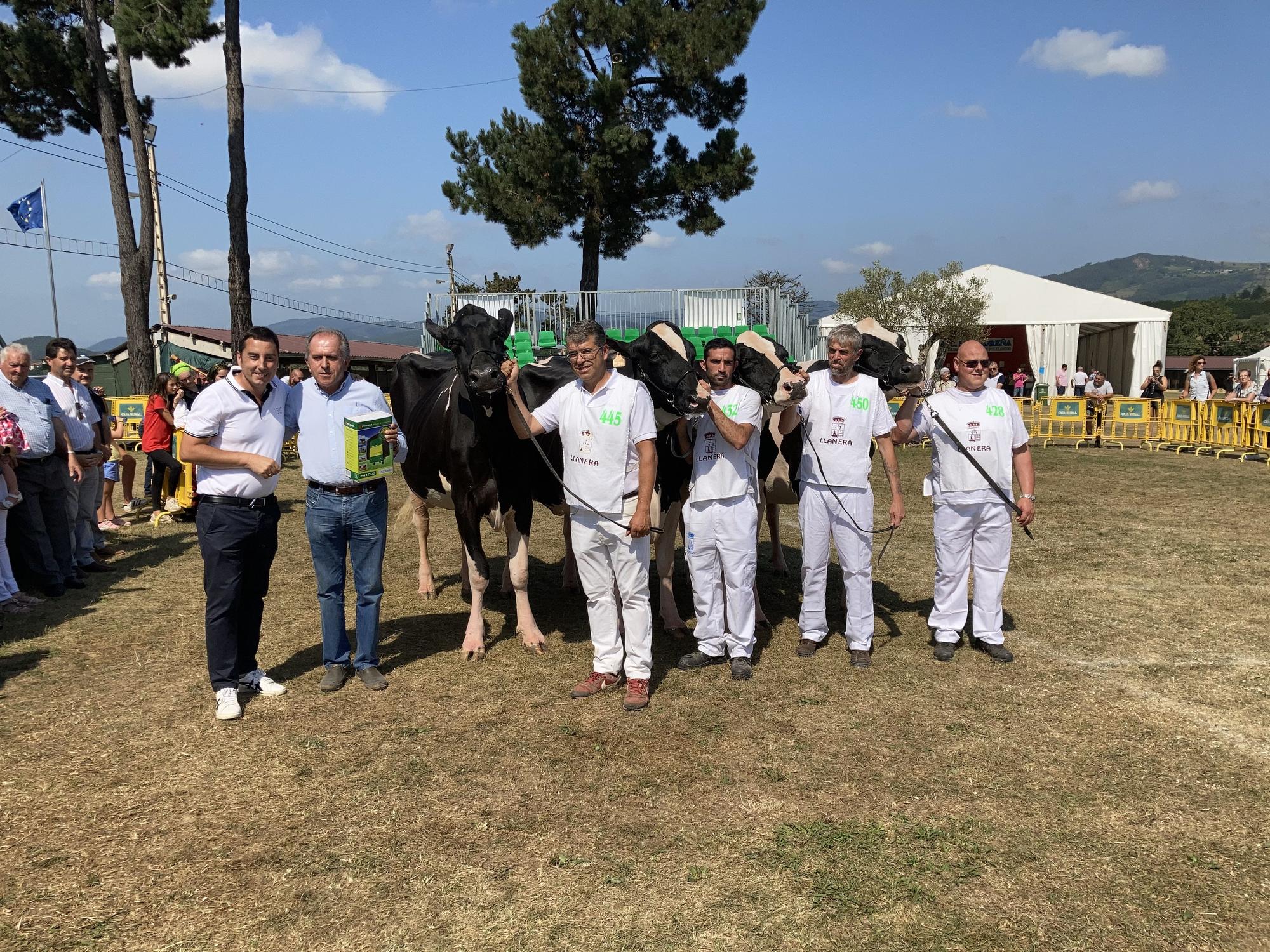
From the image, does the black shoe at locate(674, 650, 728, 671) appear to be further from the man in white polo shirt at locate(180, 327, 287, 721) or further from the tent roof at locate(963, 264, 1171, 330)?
the tent roof at locate(963, 264, 1171, 330)

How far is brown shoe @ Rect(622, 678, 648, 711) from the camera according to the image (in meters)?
4.84

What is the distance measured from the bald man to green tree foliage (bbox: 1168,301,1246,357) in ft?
341

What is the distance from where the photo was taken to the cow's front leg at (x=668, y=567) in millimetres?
6277

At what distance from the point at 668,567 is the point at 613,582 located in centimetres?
142

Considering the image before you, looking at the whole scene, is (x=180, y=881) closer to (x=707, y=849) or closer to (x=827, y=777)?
(x=707, y=849)

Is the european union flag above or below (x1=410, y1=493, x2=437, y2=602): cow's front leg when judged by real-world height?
above

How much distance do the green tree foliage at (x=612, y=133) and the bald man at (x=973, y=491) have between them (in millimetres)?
17272

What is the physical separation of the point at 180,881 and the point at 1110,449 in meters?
20.3

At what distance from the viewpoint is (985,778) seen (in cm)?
401

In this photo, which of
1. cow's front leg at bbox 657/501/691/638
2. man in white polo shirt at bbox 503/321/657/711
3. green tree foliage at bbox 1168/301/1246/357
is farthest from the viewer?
green tree foliage at bbox 1168/301/1246/357

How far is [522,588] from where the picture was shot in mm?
6000

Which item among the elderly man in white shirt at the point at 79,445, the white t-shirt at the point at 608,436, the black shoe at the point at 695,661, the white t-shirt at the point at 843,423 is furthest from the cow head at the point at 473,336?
the elderly man in white shirt at the point at 79,445

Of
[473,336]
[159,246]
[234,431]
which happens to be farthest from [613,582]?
[159,246]

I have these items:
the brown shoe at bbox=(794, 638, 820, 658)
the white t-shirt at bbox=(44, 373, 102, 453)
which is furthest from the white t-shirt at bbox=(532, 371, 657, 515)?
the white t-shirt at bbox=(44, 373, 102, 453)
